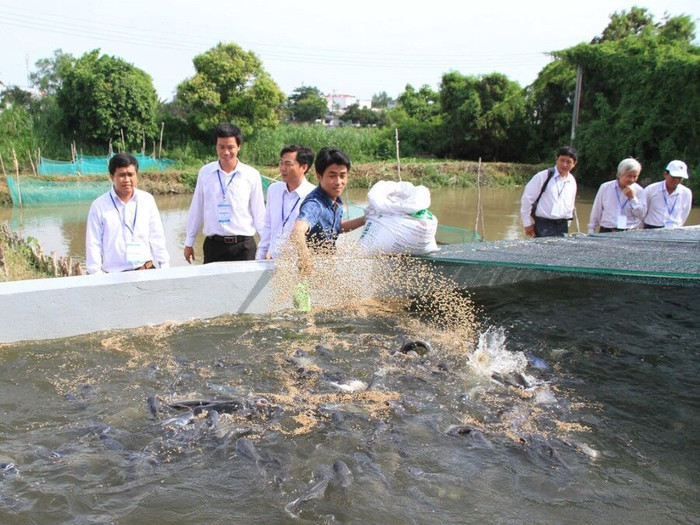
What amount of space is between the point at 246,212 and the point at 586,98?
29050 millimetres

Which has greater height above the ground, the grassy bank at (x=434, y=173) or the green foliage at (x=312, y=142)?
the green foliage at (x=312, y=142)

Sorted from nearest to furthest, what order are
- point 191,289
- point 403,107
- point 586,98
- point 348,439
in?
1. point 348,439
2. point 191,289
3. point 586,98
4. point 403,107

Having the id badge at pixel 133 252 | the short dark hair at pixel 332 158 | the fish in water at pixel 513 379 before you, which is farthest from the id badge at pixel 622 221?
the id badge at pixel 133 252

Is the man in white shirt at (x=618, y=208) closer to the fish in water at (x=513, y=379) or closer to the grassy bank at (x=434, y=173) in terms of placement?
the fish in water at (x=513, y=379)

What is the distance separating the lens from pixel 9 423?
3.89m

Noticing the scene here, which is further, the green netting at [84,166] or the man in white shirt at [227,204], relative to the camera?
the green netting at [84,166]

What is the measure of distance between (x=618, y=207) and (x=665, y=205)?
675mm

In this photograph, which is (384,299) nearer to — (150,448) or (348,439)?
(348,439)

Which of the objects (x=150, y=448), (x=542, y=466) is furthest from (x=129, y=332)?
(x=542, y=466)

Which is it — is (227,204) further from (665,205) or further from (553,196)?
(665,205)

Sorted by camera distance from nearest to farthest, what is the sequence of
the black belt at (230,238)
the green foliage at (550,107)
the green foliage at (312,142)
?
the black belt at (230,238)
the green foliage at (312,142)
the green foliage at (550,107)

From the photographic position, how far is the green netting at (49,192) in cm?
Result: 1948

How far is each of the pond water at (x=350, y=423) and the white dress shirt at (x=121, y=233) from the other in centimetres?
65

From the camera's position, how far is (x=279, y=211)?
18.6 ft
